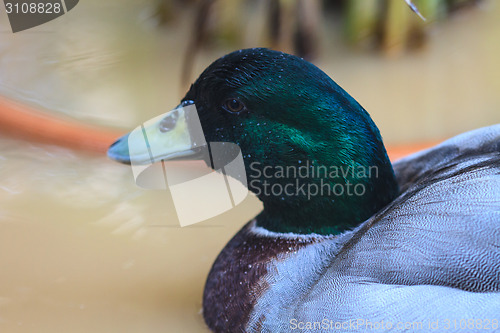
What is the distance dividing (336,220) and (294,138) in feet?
0.81

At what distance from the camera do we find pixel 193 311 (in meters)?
1.67

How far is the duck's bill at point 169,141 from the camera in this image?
151cm

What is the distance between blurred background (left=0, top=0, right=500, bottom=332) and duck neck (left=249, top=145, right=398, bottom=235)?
43 centimetres

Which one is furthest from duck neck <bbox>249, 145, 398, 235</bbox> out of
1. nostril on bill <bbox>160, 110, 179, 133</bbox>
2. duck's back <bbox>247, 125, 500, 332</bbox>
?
nostril on bill <bbox>160, 110, 179, 133</bbox>

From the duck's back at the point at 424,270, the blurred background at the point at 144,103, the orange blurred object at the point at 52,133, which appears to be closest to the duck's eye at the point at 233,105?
the duck's back at the point at 424,270

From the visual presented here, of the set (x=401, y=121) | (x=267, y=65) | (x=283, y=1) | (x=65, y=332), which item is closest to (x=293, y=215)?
(x=267, y=65)

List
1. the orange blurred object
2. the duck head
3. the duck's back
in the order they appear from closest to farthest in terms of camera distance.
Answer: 1. the duck's back
2. the duck head
3. the orange blurred object

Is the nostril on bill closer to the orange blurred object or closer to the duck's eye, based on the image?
the duck's eye

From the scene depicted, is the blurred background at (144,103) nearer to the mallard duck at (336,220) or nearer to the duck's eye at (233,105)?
the mallard duck at (336,220)

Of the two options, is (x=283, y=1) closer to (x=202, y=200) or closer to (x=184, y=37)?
(x=184, y=37)

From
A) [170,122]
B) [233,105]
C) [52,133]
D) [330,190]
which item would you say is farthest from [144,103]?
[330,190]

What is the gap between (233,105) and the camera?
144 centimetres

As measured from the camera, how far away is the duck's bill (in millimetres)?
1512

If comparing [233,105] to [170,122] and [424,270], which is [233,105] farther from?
[424,270]
